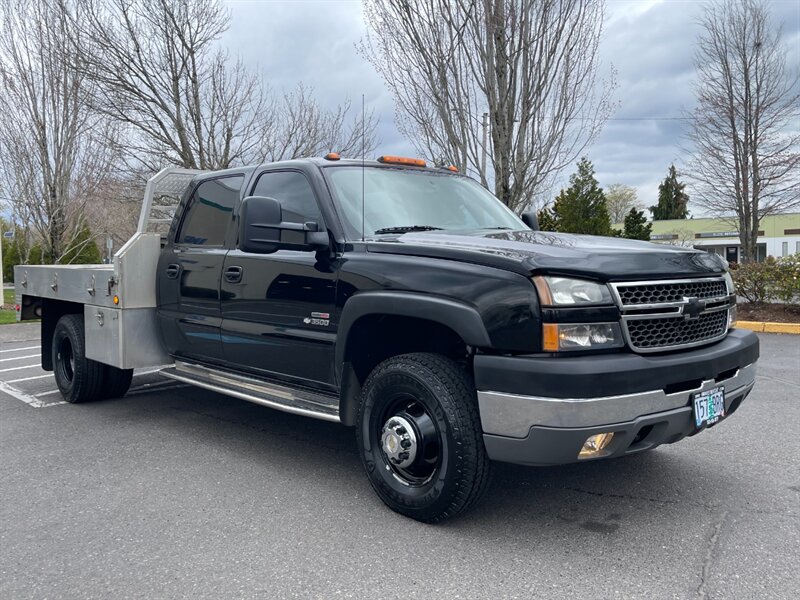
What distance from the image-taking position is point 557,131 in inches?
462

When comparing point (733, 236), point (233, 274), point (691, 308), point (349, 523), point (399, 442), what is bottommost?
point (349, 523)

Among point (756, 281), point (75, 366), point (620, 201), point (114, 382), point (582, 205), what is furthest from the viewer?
point (620, 201)

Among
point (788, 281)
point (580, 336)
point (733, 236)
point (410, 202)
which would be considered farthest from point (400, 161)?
point (733, 236)

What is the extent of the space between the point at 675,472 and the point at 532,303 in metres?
1.94

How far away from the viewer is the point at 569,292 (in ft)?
10.2

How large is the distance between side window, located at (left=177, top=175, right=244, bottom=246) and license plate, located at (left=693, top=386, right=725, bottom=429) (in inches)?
131

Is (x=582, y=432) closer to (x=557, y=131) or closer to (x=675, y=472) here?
(x=675, y=472)

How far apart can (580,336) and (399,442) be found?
1.09m

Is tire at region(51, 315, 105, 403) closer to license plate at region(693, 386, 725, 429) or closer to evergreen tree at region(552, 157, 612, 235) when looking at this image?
license plate at region(693, 386, 725, 429)

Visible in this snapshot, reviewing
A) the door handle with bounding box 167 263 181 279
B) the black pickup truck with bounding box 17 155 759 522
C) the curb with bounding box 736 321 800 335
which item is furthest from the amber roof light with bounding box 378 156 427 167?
the curb with bounding box 736 321 800 335

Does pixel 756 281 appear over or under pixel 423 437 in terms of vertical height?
over

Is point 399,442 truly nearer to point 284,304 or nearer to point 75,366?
point 284,304

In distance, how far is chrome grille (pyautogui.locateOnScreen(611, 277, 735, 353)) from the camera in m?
3.20

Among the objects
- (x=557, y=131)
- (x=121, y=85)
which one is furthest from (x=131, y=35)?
(x=557, y=131)
